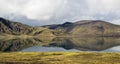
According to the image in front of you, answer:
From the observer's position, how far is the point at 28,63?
65688 mm

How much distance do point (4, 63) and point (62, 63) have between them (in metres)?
15.4

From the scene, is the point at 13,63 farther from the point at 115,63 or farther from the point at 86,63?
the point at 115,63

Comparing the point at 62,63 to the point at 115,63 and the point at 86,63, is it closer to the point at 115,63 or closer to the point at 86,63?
the point at 86,63

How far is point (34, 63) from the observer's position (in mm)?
65625

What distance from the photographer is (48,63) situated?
216 feet

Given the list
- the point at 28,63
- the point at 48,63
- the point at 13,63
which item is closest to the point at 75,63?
the point at 48,63

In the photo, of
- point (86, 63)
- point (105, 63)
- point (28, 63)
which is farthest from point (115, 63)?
point (28, 63)

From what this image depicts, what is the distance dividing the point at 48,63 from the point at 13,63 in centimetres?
929

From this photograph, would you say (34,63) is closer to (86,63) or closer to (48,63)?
(48,63)

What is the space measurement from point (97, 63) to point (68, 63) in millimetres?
7585

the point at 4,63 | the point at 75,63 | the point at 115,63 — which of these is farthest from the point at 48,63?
the point at 115,63

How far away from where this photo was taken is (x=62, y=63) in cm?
6456

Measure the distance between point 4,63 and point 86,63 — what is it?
21654mm

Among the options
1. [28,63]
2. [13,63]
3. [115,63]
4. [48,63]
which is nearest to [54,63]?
[48,63]
